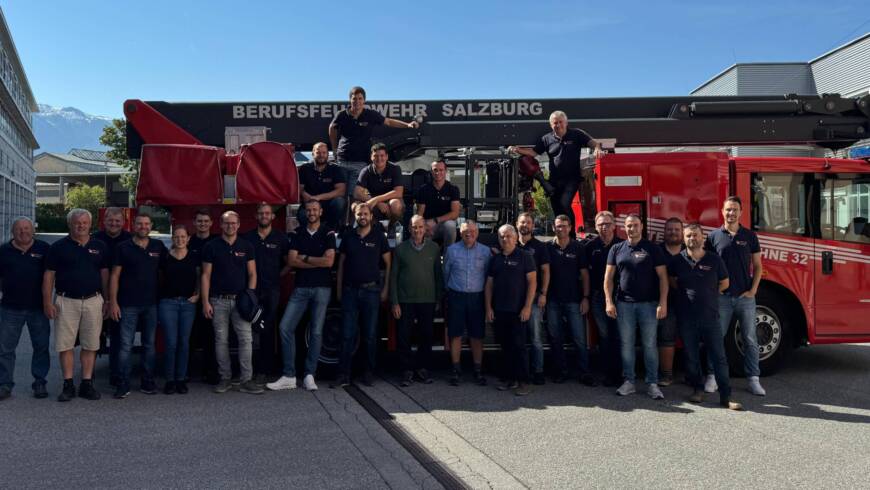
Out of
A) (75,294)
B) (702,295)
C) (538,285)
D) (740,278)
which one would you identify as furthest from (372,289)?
(740,278)

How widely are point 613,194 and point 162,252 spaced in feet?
16.0

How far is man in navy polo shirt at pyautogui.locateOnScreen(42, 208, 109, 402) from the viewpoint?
6629mm

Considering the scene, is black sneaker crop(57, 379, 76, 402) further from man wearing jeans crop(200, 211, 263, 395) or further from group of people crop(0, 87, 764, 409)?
man wearing jeans crop(200, 211, 263, 395)

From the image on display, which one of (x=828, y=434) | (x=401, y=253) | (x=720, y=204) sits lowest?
(x=828, y=434)

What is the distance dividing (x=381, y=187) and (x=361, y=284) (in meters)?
1.16

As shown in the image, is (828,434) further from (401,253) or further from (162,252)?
(162,252)

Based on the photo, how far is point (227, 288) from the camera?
6.89 meters

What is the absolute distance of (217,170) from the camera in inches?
291

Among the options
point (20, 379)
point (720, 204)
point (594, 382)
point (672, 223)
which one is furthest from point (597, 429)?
point (20, 379)

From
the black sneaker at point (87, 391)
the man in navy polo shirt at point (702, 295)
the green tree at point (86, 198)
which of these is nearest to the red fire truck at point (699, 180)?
the man in navy polo shirt at point (702, 295)

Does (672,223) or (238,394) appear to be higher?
(672,223)

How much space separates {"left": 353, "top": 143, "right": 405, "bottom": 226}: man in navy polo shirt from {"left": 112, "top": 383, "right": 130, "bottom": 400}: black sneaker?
3.03 metres

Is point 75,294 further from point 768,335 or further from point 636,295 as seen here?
point 768,335

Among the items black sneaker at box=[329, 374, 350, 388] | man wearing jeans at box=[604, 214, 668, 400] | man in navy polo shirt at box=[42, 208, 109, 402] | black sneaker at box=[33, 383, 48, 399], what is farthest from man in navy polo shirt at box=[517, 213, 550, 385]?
black sneaker at box=[33, 383, 48, 399]
